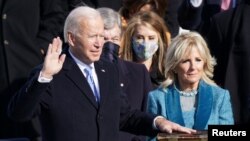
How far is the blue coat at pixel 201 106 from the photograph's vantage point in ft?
21.4

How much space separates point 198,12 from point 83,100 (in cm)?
252

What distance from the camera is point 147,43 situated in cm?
778

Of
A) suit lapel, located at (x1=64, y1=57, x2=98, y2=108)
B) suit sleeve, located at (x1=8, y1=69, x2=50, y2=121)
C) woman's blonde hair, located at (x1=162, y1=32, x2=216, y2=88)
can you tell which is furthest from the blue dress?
suit sleeve, located at (x1=8, y1=69, x2=50, y2=121)

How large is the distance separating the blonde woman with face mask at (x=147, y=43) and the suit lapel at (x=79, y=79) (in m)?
1.85

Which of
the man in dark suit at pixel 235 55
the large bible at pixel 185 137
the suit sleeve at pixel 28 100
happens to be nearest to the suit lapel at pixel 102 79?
the suit sleeve at pixel 28 100

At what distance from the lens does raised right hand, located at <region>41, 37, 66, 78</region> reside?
5488 mm

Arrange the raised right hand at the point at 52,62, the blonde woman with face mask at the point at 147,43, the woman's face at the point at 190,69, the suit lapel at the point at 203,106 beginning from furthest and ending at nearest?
the blonde woman with face mask at the point at 147,43 < the woman's face at the point at 190,69 < the suit lapel at the point at 203,106 < the raised right hand at the point at 52,62

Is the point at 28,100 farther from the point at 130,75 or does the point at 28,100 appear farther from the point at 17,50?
the point at 17,50

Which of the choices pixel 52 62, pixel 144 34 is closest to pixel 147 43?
pixel 144 34

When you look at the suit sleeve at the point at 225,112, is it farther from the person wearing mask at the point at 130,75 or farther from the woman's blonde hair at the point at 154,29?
the woman's blonde hair at the point at 154,29

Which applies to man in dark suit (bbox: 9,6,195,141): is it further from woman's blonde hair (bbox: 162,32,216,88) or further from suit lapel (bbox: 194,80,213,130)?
woman's blonde hair (bbox: 162,32,216,88)

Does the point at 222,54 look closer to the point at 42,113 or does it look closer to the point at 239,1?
the point at 239,1

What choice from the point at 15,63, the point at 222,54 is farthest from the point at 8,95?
the point at 222,54

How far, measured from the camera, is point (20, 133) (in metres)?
7.85
